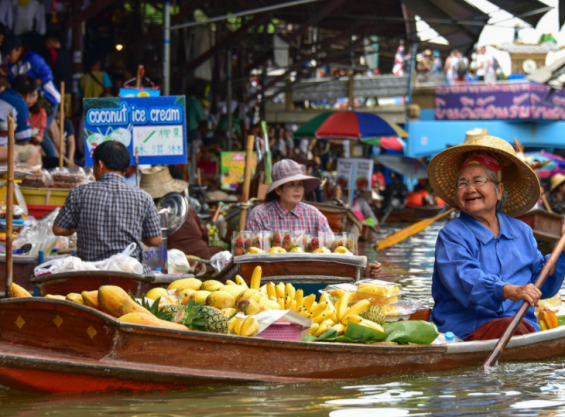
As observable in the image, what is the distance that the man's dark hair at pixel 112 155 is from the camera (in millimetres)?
5609

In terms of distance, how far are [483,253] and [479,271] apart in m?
0.20

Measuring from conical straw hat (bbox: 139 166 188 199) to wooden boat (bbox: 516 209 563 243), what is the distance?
18.0ft

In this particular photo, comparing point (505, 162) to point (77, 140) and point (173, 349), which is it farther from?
point (77, 140)

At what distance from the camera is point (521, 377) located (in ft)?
13.8

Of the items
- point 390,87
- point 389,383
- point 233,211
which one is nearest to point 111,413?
point 389,383

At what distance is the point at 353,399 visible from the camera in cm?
372

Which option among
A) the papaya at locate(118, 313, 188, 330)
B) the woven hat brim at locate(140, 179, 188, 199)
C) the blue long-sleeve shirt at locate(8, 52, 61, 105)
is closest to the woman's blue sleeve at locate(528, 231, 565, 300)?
the papaya at locate(118, 313, 188, 330)

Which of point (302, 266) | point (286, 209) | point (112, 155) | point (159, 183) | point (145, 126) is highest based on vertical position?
point (145, 126)

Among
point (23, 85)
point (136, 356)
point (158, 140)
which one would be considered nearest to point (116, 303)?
point (136, 356)

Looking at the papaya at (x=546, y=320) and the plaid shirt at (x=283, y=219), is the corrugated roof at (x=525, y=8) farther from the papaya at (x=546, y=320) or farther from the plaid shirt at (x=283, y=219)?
the papaya at (x=546, y=320)

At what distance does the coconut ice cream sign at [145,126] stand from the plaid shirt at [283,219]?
0.99 m

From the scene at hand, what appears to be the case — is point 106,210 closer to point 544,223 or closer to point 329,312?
point 329,312

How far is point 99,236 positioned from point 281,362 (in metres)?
2.36

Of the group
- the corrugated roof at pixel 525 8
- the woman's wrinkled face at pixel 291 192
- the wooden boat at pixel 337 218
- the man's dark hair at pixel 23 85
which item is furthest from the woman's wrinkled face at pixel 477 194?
the corrugated roof at pixel 525 8
